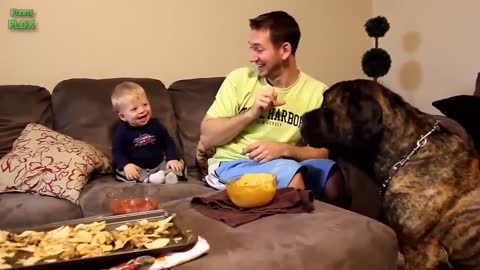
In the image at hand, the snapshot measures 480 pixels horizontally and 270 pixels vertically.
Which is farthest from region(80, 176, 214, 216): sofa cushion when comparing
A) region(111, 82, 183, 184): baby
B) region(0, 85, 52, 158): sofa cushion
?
region(0, 85, 52, 158): sofa cushion

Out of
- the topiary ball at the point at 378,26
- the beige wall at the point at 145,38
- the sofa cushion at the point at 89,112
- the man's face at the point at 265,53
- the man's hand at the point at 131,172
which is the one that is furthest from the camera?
the topiary ball at the point at 378,26

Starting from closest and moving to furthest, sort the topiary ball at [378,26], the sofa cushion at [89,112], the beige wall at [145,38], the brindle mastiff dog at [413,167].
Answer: the brindle mastiff dog at [413,167]
the sofa cushion at [89,112]
the beige wall at [145,38]
the topiary ball at [378,26]

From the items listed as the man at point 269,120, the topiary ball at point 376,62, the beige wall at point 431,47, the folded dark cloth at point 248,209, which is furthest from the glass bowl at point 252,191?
the beige wall at point 431,47

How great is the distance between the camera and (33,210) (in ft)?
7.13

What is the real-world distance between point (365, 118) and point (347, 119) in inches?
2.7

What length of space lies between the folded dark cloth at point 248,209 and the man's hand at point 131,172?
2.28 ft

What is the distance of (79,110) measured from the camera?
2785 mm

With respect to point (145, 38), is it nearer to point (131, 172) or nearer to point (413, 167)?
point (131, 172)

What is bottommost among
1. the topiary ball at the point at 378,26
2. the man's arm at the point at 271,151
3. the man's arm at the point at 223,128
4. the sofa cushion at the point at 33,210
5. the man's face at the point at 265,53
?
the sofa cushion at the point at 33,210

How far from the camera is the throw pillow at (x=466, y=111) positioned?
2666 mm

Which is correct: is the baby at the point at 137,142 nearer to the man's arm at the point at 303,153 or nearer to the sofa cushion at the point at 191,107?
the sofa cushion at the point at 191,107

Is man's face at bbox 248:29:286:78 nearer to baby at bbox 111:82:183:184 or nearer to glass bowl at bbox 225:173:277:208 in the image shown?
baby at bbox 111:82:183:184

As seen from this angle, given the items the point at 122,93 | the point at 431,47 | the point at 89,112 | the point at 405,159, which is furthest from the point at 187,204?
the point at 431,47

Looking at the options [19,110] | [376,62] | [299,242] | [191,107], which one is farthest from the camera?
[376,62]
